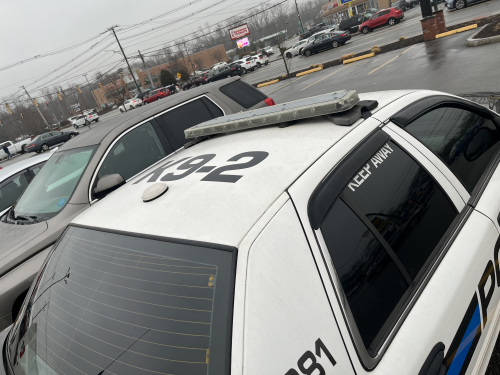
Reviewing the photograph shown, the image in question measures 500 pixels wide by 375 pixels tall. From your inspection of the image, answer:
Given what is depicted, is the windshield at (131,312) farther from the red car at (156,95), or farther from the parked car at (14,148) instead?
the red car at (156,95)

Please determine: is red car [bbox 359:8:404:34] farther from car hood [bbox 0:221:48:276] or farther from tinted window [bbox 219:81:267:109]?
car hood [bbox 0:221:48:276]

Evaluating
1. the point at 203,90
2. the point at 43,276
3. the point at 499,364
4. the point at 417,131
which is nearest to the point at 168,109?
the point at 203,90

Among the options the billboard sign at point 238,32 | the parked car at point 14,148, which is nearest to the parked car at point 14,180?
the parked car at point 14,148

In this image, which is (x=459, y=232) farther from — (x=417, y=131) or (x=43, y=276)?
(x=43, y=276)

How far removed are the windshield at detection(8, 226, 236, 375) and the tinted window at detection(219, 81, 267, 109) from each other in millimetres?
3405

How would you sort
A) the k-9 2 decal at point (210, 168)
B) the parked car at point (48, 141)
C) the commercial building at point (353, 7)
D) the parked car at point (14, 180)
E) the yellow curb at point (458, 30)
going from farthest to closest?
1. the commercial building at point (353, 7)
2. the parked car at point (48, 141)
3. the yellow curb at point (458, 30)
4. the parked car at point (14, 180)
5. the k-9 2 decal at point (210, 168)

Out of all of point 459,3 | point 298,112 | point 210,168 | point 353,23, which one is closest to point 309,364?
point 210,168

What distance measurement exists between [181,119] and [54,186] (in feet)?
5.69

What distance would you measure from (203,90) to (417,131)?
3432 millimetres

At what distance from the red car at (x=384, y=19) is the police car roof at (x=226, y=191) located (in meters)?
31.0

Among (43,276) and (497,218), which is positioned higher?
(43,276)

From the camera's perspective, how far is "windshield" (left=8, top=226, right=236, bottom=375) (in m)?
1.04

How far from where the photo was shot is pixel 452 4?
23297 mm

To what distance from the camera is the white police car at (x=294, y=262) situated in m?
1.02
